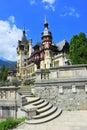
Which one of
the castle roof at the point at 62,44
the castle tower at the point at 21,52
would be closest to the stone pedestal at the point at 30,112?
the castle roof at the point at 62,44

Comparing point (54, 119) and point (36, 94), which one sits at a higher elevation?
point (36, 94)

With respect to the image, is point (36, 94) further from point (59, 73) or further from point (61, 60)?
point (61, 60)

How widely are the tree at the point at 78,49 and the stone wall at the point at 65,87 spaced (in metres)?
19.6

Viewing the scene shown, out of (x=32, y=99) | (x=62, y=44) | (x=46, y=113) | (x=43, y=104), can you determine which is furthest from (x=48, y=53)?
(x=46, y=113)

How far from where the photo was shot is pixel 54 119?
1495cm

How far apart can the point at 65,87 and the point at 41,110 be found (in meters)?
3.17

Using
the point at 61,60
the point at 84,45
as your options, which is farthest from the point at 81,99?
the point at 61,60

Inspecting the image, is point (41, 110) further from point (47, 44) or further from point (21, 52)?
point (21, 52)

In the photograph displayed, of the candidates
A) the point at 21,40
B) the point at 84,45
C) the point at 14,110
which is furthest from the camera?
the point at 21,40

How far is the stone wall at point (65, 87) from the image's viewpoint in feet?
57.9

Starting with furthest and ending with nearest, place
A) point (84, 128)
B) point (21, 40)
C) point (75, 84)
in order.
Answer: point (21, 40), point (75, 84), point (84, 128)

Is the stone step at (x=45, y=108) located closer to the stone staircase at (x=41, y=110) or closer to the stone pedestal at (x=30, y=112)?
the stone staircase at (x=41, y=110)

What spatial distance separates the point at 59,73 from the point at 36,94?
235 cm

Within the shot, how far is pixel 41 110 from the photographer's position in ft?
51.5
